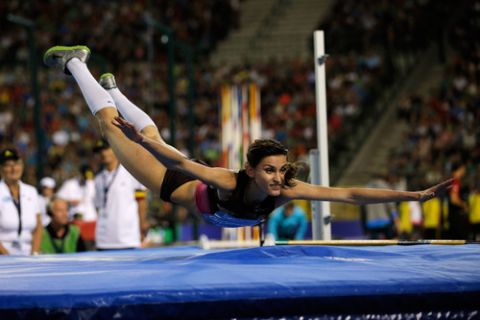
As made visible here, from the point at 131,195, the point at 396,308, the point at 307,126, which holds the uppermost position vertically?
the point at 307,126

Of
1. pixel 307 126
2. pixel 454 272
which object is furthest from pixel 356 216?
pixel 454 272

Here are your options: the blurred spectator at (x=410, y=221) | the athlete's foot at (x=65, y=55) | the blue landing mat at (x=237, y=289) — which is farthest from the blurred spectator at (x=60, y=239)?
the blurred spectator at (x=410, y=221)

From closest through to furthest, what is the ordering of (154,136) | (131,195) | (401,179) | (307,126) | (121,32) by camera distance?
(154,136)
(131,195)
(401,179)
(307,126)
(121,32)

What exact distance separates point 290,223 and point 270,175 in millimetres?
6270

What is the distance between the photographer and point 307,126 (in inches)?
704

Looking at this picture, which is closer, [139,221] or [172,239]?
[139,221]

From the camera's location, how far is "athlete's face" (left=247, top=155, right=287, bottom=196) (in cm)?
559

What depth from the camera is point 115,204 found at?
26.7 ft

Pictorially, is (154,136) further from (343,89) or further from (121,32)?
(121,32)

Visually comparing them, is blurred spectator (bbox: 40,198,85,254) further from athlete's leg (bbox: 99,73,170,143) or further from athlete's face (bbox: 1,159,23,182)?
athlete's leg (bbox: 99,73,170,143)

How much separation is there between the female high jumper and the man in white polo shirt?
163 cm

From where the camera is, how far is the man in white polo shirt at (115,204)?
320 inches

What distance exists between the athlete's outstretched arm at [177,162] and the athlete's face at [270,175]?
0.17 metres

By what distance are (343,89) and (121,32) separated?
6.64 m
